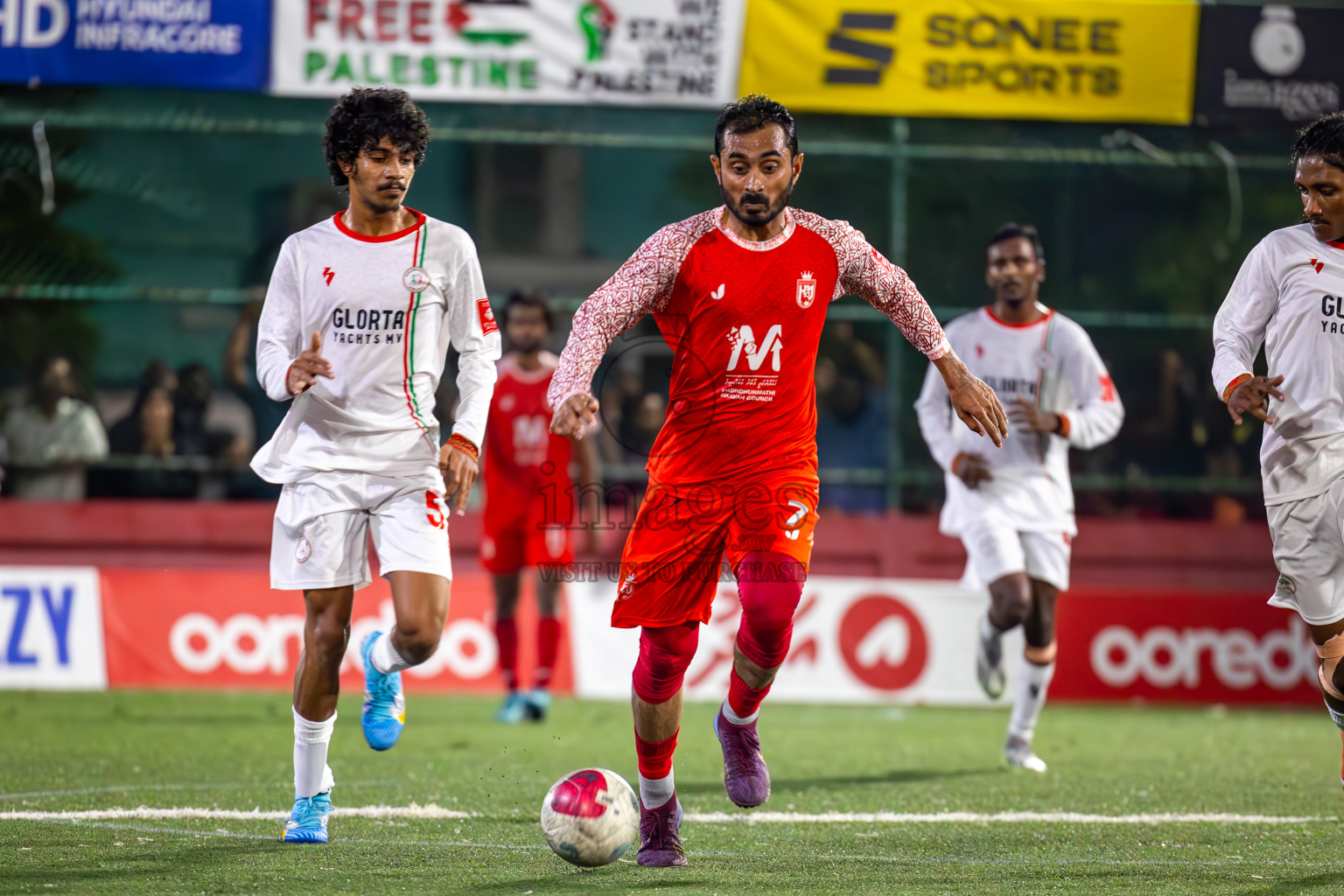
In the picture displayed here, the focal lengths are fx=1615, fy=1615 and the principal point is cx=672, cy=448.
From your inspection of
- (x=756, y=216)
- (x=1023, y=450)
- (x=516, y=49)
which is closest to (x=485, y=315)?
(x=756, y=216)

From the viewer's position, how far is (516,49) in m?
12.9

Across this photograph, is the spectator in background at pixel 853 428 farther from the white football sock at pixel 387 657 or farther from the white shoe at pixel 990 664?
the white football sock at pixel 387 657

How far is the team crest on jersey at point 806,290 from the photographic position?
517 cm

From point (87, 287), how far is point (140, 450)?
1.39m

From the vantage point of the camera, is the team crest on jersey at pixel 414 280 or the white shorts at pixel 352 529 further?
the team crest on jersey at pixel 414 280

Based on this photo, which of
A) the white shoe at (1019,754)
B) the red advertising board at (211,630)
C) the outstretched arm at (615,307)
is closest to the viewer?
the outstretched arm at (615,307)

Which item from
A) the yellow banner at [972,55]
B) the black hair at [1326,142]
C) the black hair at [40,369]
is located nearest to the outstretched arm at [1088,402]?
the black hair at [1326,142]

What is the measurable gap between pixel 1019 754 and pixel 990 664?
77 centimetres

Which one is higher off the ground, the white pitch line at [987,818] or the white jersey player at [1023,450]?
the white jersey player at [1023,450]

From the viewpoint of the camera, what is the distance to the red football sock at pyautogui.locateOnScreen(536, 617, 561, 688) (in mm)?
10141

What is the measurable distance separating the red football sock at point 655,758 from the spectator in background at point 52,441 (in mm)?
8890

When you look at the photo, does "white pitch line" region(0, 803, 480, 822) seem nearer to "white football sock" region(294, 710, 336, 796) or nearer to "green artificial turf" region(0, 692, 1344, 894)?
"green artificial turf" region(0, 692, 1344, 894)

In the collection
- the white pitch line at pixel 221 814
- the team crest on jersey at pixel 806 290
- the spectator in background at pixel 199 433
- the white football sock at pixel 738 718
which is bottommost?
the white pitch line at pixel 221 814

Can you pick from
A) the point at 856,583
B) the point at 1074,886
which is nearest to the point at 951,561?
the point at 856,583
